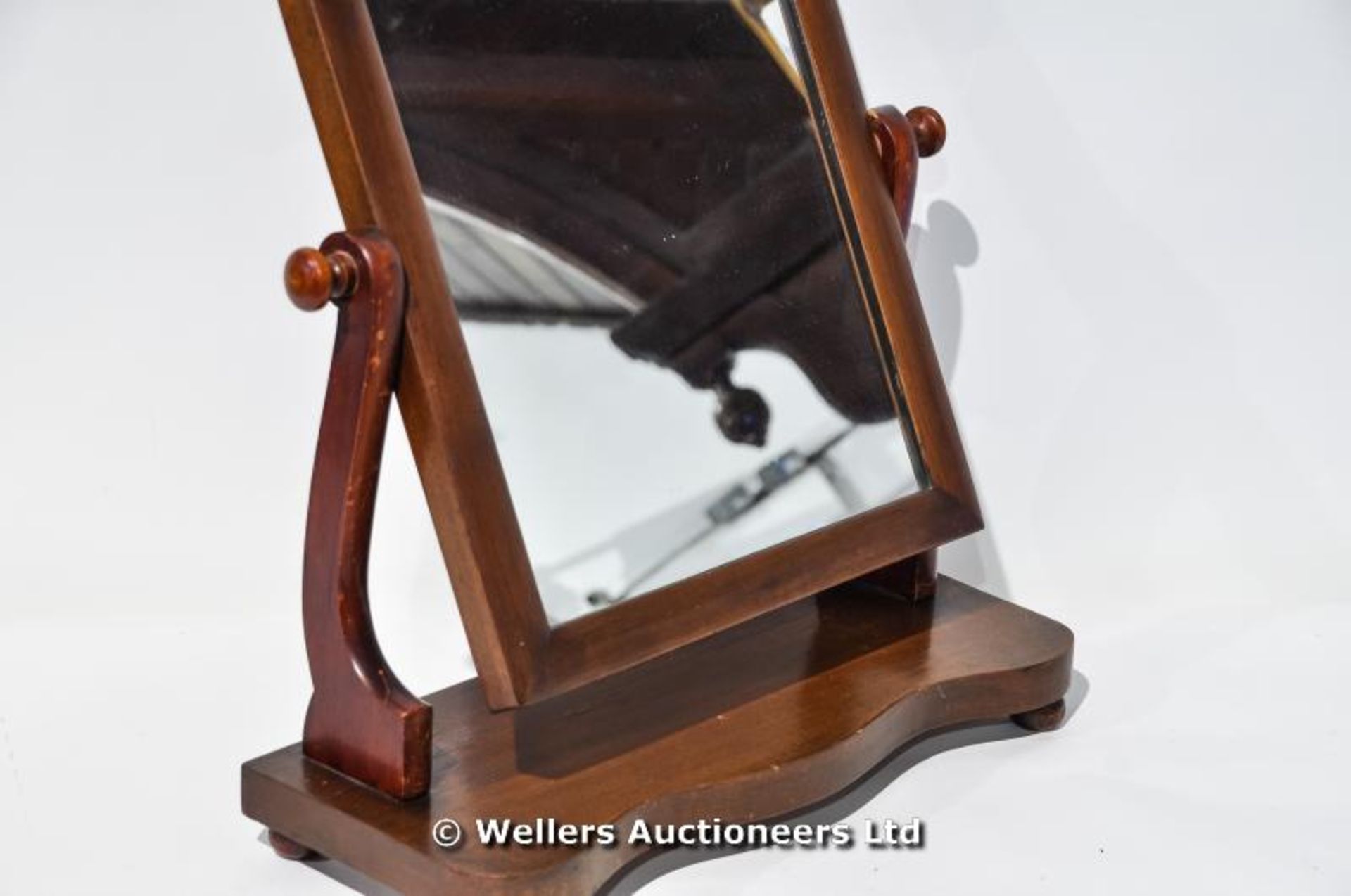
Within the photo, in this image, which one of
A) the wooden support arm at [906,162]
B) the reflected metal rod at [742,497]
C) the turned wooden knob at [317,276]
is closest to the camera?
the turned wooden knob at [317,276]

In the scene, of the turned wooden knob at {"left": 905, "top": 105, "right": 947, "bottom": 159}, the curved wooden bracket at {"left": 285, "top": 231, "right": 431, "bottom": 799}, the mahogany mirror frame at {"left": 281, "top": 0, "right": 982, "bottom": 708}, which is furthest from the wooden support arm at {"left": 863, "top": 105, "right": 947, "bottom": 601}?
the curved wooden bracket at {"left": 285, "top": 231, "right": 431, "bottom": 799}

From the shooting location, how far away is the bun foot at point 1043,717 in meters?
2.10

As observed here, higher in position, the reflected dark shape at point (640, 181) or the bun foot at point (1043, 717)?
the reflected dark shape at point (640, 181)

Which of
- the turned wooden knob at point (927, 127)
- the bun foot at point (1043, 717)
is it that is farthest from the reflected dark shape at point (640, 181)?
the bun foot at point (1043, 717)

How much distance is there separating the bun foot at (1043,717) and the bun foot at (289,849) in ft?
1.93

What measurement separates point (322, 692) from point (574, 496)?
24cm

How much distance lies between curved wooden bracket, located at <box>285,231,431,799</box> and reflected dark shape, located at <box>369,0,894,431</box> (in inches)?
2.9

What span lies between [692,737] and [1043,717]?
0.34 metres

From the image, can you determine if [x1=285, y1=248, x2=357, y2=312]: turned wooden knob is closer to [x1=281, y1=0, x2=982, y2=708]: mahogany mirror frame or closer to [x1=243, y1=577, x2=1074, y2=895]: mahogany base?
[x1=281, y1=0, x2=982, y2=708]: mahogany mirror frame

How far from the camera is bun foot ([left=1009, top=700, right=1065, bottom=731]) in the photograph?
6.88 ft

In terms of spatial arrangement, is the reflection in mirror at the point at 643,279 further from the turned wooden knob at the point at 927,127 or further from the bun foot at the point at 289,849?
the bun foot at the point at 289,849

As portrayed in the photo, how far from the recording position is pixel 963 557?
245 cm

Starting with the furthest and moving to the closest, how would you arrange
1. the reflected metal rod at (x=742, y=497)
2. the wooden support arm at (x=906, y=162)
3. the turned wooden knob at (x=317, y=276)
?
the wooden support arm at (x=906, y=162) → the reflected metal rod at (x=742, y=497) → the turned wooden knob at (x=317, y=276)

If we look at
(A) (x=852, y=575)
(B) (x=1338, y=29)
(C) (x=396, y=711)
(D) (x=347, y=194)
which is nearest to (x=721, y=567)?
(A) (x=852, y=575)
